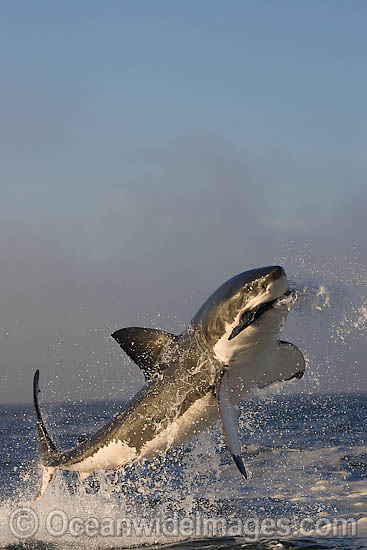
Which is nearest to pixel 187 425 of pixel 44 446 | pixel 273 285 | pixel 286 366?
pixel 286 366

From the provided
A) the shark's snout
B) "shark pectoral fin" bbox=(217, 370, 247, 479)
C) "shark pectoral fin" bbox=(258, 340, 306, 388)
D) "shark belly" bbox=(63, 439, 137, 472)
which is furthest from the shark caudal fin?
the shark's snout

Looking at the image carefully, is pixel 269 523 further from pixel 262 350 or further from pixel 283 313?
pixel 283 313

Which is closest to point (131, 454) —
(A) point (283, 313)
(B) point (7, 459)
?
(A) point (283, 313)

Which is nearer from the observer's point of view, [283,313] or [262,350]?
[283,313]

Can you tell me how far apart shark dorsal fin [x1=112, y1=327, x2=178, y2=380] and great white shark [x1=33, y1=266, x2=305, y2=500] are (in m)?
0.01

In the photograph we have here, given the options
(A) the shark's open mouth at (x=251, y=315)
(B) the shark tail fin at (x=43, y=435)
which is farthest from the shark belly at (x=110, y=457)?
(A) the shark's open mouth at (x=251, y=315)

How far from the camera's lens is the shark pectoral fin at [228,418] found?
7.83m

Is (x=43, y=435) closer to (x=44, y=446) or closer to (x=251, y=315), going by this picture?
(x=44, y=446)

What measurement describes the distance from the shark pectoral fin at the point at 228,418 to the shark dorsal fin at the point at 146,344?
126 cm

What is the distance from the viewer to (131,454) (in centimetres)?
943

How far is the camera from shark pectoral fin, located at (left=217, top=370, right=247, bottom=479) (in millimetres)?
7832

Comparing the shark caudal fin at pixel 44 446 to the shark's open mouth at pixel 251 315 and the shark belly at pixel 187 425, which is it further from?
the shark's open mouth at pixel 251 315

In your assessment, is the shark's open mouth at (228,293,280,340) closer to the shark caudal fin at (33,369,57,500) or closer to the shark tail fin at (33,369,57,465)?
the shark caudal fin at (33,369,57,500)

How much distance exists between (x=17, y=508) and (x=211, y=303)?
6.59 m
